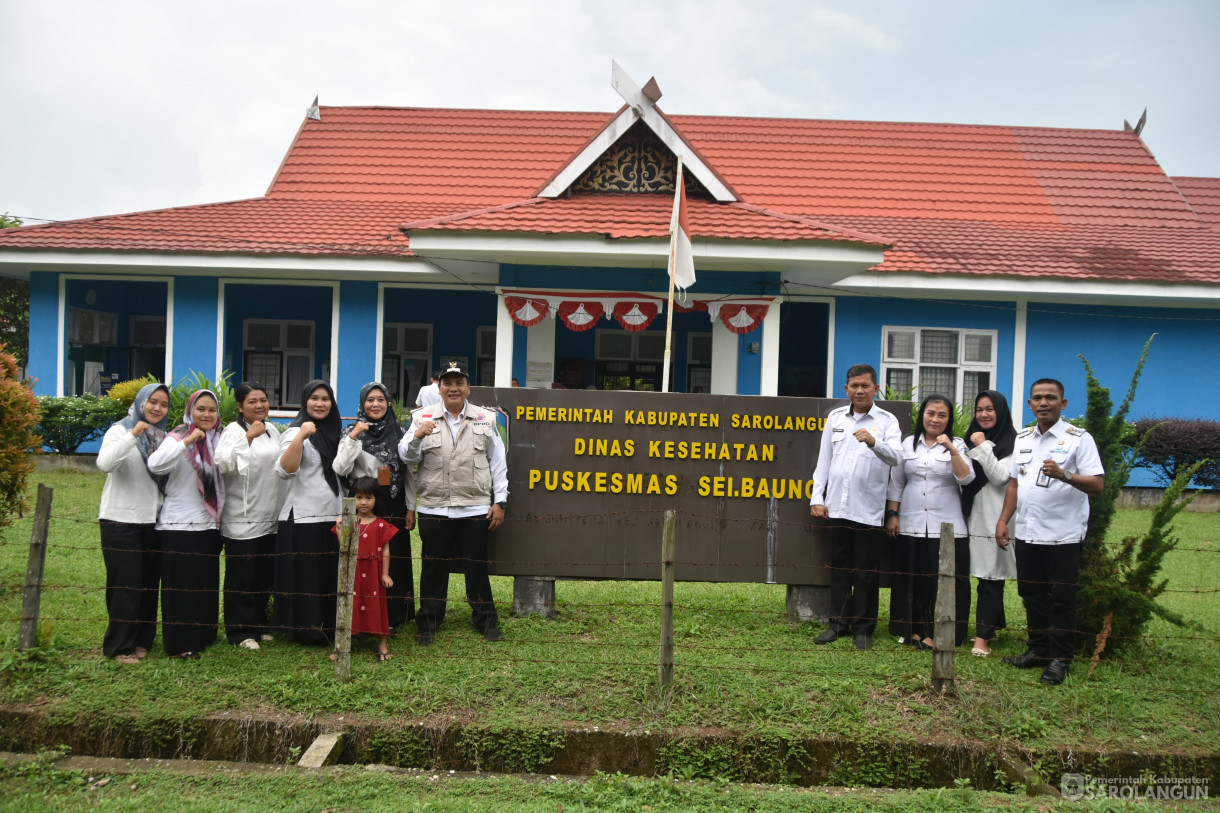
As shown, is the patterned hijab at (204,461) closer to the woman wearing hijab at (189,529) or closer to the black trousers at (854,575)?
the woman wearing hijab at (189,529)

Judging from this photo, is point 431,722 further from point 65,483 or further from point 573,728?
point 65,483

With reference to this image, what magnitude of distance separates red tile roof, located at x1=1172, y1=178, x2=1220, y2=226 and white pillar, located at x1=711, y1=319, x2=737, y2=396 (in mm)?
9450

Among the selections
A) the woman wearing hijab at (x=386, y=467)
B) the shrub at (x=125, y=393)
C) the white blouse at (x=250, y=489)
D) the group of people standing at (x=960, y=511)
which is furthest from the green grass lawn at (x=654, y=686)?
the shrub at (x=125, y=393)

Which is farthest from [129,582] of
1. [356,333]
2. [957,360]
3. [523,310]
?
[957,360]

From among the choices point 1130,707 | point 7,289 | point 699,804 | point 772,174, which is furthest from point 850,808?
point 7,289

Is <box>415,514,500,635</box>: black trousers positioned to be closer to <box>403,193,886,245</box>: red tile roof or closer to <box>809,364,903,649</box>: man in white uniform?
<box>809,364,903,649</box>: man in white uniform

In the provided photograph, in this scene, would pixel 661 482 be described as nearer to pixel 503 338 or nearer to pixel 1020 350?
pixel 503 338

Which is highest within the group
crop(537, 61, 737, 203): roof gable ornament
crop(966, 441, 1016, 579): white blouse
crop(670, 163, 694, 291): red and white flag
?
crop(537, 61, 737, 203): roof gable ornament

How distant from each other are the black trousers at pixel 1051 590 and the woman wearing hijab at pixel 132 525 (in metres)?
4.92

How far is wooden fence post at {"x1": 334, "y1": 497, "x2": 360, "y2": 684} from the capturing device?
479 centimetres

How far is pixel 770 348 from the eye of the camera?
1067cm

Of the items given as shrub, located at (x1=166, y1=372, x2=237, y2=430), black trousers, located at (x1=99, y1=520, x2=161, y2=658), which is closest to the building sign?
black trousers, located at (x1=99, y1=520, x2=161, y2=658)

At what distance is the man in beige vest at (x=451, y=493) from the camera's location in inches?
213

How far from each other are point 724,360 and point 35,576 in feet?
26.2
